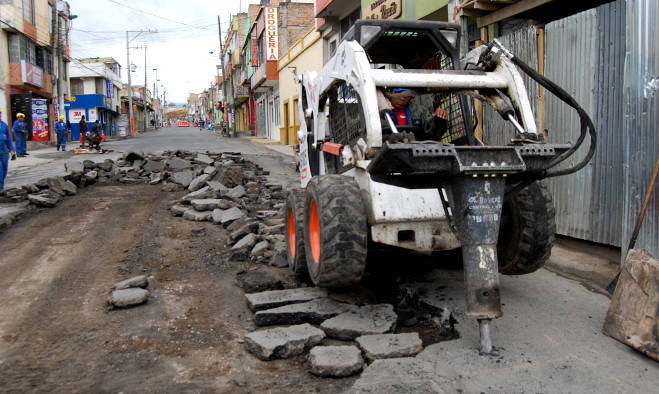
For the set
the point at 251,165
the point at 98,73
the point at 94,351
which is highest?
the point at 98,73

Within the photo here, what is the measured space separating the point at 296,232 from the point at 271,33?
2856 cm

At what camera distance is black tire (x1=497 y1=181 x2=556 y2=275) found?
4.52m

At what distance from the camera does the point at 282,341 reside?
154 inches

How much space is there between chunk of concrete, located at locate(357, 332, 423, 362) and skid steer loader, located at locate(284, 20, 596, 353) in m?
0.49

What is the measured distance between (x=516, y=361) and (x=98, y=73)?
180 feet

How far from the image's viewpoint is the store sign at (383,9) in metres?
12.4

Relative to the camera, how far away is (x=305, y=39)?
24328mm

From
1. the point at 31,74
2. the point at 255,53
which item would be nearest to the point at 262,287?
the point at 31,74

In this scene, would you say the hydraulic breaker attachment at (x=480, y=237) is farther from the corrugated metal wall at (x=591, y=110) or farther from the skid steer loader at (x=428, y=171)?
the corrugated metal wall at (x=591, y=110)

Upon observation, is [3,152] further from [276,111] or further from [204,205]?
[276,111]

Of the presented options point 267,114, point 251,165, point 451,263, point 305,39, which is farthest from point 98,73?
point 451,263

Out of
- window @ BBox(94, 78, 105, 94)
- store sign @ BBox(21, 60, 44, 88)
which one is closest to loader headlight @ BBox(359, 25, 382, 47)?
store sign @ BBox(21, 60, 44, 88)

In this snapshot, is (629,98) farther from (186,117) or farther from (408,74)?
(186,117)

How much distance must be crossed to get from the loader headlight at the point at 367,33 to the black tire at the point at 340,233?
156 cm
